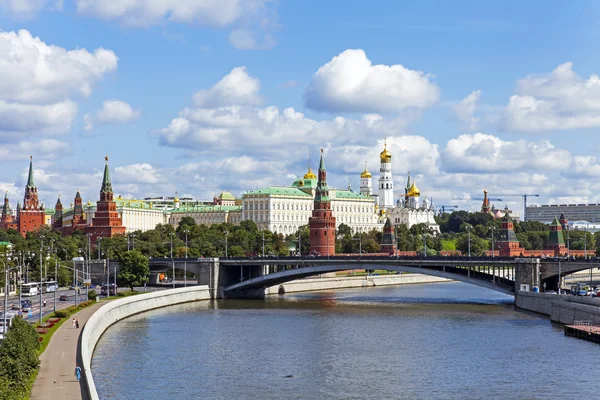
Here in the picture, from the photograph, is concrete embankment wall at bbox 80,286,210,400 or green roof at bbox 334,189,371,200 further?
green roof at bbox 334,189,371,200

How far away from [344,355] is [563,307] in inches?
757

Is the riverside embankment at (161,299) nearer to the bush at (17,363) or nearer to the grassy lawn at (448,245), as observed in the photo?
the bush at (17,363)

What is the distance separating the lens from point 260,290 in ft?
305

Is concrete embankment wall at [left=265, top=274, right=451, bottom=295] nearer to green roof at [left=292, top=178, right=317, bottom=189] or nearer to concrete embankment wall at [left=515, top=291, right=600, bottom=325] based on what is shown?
concrete embankment wall at [left=515, top=291, right=600, bottom=325]

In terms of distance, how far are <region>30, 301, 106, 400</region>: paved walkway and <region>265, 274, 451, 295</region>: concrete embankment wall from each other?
48.1 meters

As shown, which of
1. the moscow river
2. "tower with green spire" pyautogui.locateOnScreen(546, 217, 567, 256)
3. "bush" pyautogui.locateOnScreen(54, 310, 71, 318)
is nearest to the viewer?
the moscow river

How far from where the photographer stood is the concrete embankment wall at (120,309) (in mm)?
42888

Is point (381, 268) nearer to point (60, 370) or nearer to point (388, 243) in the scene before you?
point (60, 370)

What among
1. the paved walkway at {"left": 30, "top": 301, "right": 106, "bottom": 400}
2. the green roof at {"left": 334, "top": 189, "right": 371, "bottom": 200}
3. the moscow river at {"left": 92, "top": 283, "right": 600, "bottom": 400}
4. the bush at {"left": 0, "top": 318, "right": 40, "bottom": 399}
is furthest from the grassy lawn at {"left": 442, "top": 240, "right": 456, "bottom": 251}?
the bush at {"left": 0, "top": 318, "right": 40, "bottom": 399}

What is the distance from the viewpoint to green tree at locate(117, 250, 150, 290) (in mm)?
85562

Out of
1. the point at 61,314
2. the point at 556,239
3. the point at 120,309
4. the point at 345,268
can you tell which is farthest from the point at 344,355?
the point at 556,239

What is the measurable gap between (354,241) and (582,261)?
7172cm

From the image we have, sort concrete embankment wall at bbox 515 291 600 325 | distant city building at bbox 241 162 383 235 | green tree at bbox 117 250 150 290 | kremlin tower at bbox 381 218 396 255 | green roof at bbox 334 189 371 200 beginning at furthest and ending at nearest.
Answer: green roof at bbox 334 189 371 200 → distant city building at bbox 241 162 383 235 → kremlin tower at bbox 381 218 396 255 → green tree at bbox 117 250 150 290 → concrete embankment wall at bbox 515 291 600 325

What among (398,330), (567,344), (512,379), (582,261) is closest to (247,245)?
(582,261)
